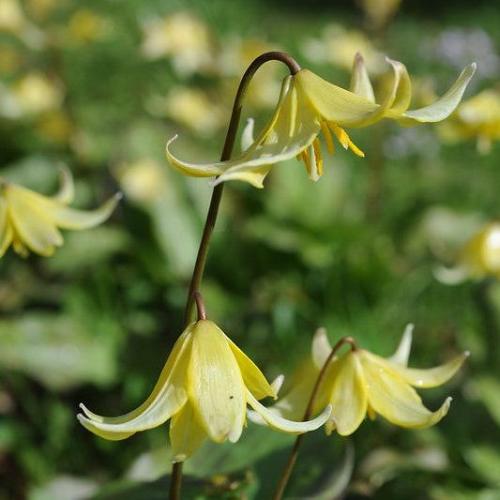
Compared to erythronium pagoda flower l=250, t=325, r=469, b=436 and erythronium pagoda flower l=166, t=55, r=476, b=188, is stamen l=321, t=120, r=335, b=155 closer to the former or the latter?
erythronium pagoda flower l=166, t=55, r=476, b=188

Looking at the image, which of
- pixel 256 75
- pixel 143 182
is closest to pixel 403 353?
pixel 143 182

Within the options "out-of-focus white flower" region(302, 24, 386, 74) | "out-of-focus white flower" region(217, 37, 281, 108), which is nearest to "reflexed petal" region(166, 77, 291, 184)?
"out-of-focus white flower" region(217, 37, 281, 108)

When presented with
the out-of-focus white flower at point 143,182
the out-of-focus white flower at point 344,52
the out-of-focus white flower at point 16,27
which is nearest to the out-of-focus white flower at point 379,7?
the out-of-focus white flower at point 344,52

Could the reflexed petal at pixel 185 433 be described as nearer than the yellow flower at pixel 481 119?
Yes

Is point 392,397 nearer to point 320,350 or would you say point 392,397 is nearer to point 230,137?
point 320,350

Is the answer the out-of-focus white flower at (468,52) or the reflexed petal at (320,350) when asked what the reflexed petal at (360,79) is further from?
the out-of-focus white flower at (468,52)
